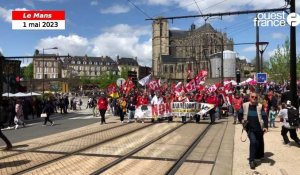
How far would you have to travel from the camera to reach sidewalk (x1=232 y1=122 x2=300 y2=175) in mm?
10094

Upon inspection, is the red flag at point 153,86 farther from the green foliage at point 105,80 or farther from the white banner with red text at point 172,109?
the green foliage at point 105,80

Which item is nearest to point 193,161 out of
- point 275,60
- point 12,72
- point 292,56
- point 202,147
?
point 202,147

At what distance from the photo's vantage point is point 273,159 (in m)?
11.7

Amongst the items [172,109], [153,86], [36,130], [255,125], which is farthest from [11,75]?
[255,125]

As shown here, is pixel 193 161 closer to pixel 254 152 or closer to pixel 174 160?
pixel 174 160

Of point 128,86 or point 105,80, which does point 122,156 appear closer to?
point 128,86

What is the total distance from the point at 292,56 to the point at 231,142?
4.11 metres

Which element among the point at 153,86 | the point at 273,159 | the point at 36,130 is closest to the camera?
the point at 273,159

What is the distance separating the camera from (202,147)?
46.8 feet

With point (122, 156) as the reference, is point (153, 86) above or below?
above

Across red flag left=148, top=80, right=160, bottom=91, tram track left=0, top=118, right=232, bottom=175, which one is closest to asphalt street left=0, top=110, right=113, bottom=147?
tram track left=0, top=118, right=232, bottom=175

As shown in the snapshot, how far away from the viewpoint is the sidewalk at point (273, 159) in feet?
33.1

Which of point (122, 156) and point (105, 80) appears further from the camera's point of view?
point (105, 80)

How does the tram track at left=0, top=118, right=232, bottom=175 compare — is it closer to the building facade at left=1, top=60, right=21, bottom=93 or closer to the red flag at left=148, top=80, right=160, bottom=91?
the red flag at left=148, top=80, right=160, bottom=91
